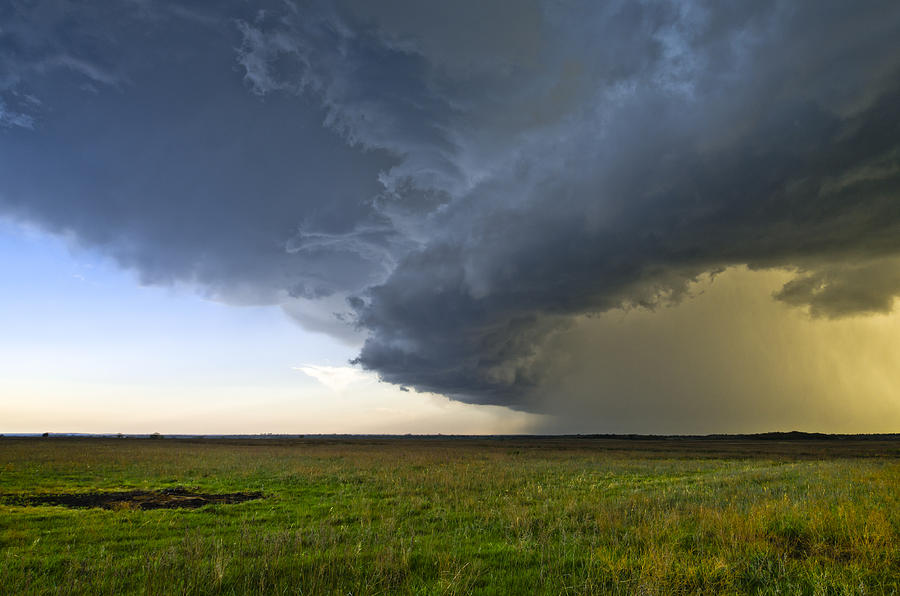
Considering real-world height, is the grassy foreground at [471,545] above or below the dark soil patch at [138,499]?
above

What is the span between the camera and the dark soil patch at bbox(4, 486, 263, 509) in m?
19.2

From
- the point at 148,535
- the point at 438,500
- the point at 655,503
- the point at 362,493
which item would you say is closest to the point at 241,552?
the point at 148,535

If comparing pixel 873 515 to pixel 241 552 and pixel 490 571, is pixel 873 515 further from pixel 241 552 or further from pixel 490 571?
pixel 241 552

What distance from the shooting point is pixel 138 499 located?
822 inches

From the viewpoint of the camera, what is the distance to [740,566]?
919cm

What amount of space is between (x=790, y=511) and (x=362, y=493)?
1754cm

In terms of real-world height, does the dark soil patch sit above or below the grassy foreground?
below

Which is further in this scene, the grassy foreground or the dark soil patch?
the dark soil patch

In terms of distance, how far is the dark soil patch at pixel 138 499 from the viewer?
62.8 feet

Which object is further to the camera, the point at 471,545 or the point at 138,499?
the point at 138,499

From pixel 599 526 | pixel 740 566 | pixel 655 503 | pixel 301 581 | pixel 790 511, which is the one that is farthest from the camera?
pixel 655 503

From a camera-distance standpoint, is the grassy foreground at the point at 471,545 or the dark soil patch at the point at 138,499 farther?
the dark soil patch at the point at 138,499

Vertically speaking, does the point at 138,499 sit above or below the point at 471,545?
below

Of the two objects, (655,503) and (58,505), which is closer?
(655,503)
